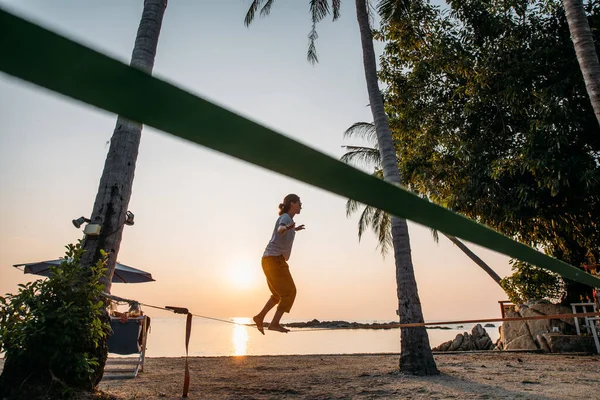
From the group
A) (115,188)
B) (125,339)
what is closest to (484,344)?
(125,339)

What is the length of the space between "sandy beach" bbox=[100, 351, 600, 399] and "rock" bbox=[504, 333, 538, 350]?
3056mm

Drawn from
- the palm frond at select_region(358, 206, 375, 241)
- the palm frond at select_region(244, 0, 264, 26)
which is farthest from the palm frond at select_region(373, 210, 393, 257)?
the palm frond at select_region(244, 0, 264, 26)

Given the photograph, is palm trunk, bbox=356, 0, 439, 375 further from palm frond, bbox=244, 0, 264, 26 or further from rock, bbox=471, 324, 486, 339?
rock, bbox=471, 324, 486, 339

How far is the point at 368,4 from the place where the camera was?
1072 centimetres

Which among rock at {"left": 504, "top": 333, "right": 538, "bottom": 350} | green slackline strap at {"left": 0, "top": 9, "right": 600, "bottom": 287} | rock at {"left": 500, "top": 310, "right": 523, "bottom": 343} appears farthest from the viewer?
rock at {"left": 500, "top": 310, "right": 523, "bottom": 343}

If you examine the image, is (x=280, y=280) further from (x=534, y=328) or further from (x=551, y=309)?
(x=551, y=309)

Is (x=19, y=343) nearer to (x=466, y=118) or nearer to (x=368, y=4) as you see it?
(x=368, y=4)

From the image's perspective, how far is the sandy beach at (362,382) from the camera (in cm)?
593

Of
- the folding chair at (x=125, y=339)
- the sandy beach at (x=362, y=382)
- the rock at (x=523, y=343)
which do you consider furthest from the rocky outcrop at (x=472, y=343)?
the folding chair at (x=125, y=339)

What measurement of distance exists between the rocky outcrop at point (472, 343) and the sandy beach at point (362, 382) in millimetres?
6628

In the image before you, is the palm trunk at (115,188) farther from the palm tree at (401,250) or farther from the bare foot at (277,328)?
the palm tree at (401,250)

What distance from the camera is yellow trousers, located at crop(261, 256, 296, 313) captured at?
5.47 meters

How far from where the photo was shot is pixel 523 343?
521 inches

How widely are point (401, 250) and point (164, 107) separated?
8554mm
